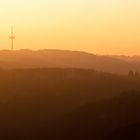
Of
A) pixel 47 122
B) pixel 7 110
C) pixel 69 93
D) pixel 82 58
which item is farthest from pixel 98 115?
pixel 82 58

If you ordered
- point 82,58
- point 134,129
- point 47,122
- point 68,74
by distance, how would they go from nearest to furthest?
1. point 134,129
2. point 47,122
3. point 68,74
4. point 82,58

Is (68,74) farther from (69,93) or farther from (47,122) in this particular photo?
(47,122)

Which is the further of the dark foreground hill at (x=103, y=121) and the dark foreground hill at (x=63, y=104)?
the dark foreground hill at (x=63, y=104)

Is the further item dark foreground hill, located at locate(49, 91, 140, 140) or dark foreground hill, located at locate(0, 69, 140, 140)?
dark foreground hill, located at locate(0, 69, 140, 140)

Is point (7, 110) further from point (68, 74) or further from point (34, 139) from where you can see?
point (68, 74)

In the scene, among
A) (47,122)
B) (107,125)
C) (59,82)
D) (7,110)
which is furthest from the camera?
(59,82)

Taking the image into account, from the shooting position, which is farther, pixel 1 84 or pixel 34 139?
pixel 1 84

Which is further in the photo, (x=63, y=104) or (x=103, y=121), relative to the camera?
(x=63, y=104)

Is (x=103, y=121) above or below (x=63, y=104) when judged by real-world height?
Result: above
